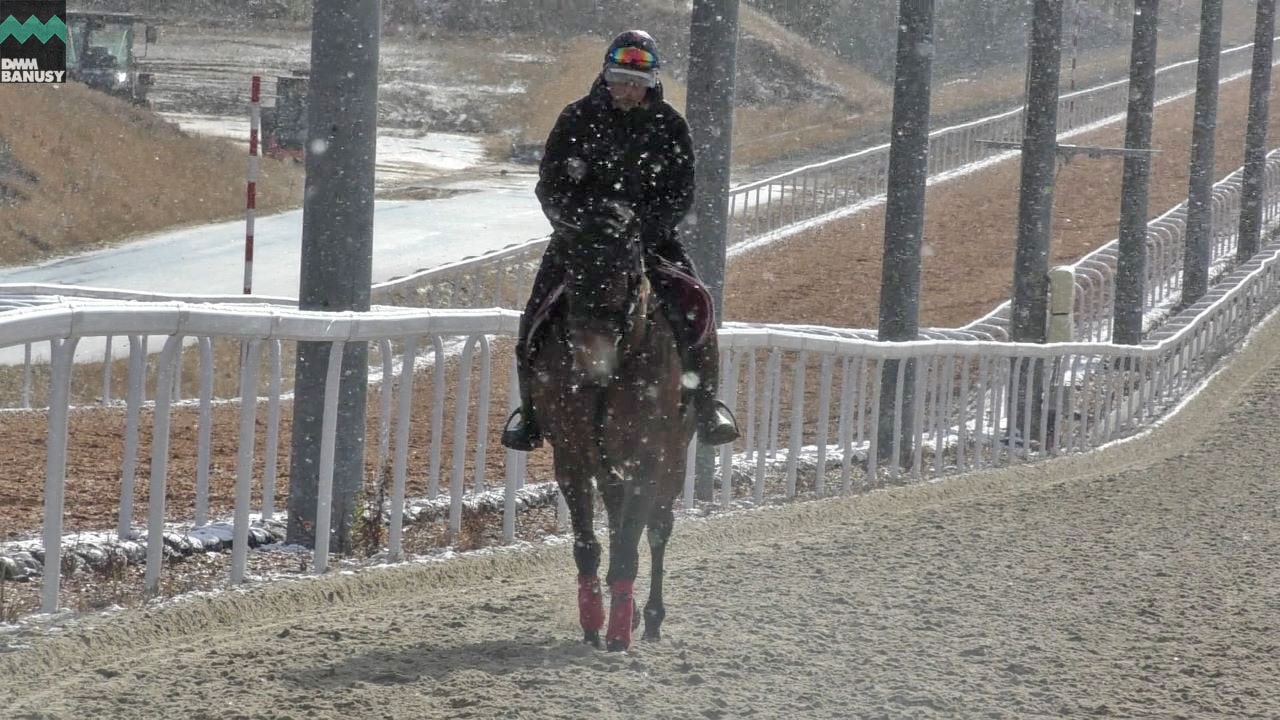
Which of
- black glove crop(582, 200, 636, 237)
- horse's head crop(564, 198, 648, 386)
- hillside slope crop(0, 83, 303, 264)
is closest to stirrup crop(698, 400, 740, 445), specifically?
horse's head crop(564, 198, 648, 386)

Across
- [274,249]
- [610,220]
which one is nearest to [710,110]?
[610,220]

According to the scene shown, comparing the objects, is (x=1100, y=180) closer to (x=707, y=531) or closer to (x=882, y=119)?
(x=882, y=119)

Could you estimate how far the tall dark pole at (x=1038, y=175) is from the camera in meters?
18.8

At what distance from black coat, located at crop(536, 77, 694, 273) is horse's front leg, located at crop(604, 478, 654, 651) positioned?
82 cm

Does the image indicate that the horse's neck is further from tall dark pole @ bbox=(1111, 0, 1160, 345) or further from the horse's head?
tall dark pole @ bbox=(1111, 0, 1160, 345)

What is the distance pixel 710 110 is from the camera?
11656 millimetres

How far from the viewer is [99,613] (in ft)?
20.8

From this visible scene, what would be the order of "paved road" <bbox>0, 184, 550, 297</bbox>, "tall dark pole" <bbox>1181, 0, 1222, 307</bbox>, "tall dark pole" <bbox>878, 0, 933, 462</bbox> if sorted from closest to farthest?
"tall dark pole" <bbox>878, 0, 933, 462</bbox>, "paved road" <bbox>0, 184, 550, 297</bbox>, "tall dark pole" <bbox>1181, 0, 1222, 307</bbox>

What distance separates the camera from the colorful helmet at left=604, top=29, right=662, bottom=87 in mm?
6316

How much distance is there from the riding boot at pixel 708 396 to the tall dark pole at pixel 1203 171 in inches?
958

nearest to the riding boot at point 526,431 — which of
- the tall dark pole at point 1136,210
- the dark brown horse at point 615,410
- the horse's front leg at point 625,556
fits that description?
the dark brown horse at point 615,410

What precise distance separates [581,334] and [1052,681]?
1.94m

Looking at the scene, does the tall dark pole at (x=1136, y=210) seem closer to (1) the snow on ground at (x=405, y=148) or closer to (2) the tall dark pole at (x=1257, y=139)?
(2) the tall dark pole at (x=1257, y=139)

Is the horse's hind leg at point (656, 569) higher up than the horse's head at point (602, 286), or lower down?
lower down
